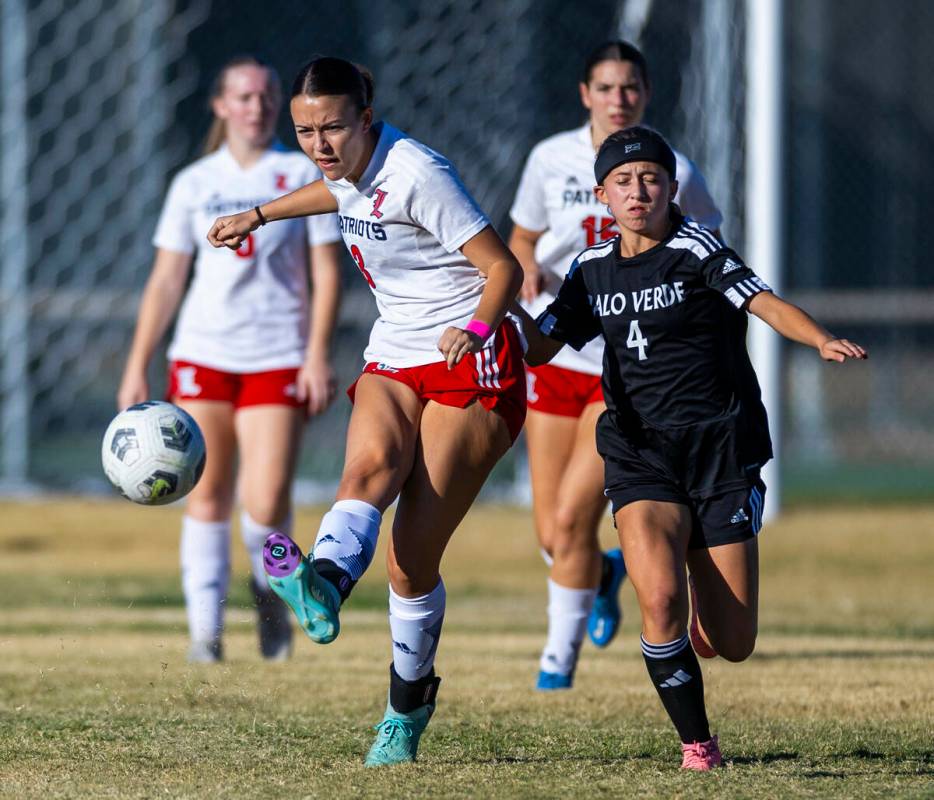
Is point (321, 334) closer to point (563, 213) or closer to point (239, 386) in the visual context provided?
point (239, 386)

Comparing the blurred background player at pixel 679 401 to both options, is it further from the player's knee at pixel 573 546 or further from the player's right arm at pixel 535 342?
the player's knee at pixel 573 546

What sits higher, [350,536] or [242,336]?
[242,336]

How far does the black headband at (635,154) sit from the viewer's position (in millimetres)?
4820

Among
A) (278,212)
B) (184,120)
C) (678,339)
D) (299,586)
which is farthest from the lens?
(184,120)

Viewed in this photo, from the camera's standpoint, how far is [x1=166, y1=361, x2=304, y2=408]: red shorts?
7.05 meters

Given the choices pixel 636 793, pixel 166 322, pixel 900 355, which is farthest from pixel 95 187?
pixel 636 793

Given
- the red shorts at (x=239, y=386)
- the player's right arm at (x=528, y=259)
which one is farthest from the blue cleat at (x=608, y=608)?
the red shorts at (x=239, y=386)

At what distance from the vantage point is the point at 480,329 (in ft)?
14.6

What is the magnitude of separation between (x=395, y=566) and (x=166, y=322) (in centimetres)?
288

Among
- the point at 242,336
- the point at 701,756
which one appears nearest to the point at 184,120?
the point at 242,336

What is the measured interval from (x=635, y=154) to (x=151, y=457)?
178 centimetres

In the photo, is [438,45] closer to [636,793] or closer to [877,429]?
[877,429]

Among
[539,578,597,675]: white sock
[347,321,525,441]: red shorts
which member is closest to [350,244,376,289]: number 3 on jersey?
[347,321,525,441]: red shorts

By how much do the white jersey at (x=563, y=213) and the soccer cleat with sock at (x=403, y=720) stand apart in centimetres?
197
